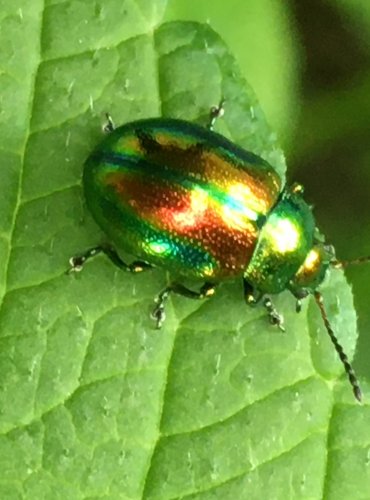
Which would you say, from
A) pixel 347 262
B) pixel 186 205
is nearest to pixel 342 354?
pixel 347 262

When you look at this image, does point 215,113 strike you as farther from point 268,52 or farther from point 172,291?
point 268,52

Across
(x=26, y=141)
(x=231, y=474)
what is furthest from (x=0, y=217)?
(x=231, y=474)

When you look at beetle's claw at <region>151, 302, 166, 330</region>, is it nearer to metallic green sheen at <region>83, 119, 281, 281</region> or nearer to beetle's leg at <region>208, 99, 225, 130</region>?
metallic green sheen at <region>83, 119, 281, 281</region>

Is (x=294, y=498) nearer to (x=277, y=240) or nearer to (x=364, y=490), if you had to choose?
(x=364, y=490)

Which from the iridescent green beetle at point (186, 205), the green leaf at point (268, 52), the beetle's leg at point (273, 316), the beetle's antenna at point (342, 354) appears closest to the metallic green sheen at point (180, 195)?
the iridescent green beetle at point (186, 205)

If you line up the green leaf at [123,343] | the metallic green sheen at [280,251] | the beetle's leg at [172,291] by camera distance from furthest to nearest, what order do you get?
1. the metallic green sheen at [280,251]
2. the beetle's leg at [172,291]
3. the green leaf at [123,343]

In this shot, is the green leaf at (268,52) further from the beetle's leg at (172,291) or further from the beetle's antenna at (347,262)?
the beetle's leg at (172,291)
